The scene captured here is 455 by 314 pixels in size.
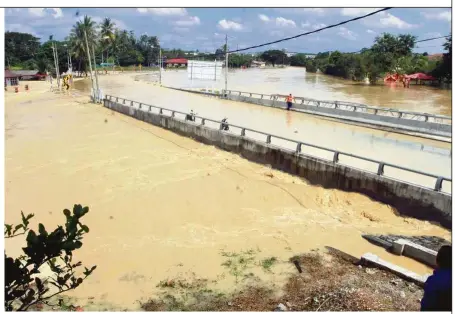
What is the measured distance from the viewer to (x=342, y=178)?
34.6 ft

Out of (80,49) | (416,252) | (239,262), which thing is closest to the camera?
(416,252)

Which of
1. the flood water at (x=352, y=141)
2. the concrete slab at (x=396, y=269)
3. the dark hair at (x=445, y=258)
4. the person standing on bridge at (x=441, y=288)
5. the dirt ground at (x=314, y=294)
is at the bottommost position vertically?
the dirt ground at (x=314, y=294)

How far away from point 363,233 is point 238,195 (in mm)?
3715

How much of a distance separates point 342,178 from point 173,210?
4.45 m

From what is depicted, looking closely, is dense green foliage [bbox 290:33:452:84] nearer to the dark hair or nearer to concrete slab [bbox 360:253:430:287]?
concrete slab [bbox 360:253:430:287]

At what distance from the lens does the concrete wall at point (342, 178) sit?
28.6ft

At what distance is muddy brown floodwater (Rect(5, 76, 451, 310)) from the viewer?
7.21 metres

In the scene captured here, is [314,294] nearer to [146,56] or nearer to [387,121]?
[387,121]

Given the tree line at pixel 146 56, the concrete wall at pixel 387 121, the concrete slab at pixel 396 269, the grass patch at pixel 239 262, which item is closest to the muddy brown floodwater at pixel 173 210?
the grass patch at pixel 239 262

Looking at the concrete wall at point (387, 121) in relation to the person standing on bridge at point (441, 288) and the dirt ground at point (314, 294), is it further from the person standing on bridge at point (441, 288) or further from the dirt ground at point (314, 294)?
the person standing on bridge at point (441, 288)

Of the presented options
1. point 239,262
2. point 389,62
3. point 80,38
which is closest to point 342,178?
point 239,262

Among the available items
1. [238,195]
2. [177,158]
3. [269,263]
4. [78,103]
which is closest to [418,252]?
[269,263]

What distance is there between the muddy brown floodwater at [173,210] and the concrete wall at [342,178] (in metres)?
0.24

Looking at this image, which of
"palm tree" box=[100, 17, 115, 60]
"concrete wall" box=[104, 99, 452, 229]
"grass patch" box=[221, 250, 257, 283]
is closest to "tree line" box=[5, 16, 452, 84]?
"palm tree" box=[100, 17, 115, 60]
